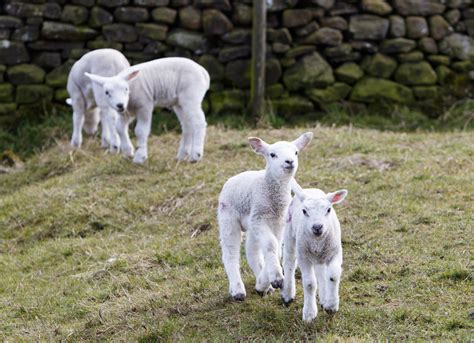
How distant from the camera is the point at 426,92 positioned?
13.2 meters

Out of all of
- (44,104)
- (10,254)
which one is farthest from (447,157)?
(44,104)

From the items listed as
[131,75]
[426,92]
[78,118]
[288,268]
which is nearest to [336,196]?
[288,268]

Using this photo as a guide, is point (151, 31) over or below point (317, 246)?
below

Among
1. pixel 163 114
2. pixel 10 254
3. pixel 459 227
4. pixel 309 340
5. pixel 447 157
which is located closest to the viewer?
pixel 309 340

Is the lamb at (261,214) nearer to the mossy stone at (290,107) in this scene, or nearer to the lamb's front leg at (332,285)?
the lamb's front leg at (332,285)

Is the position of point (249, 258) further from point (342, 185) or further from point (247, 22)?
point (247, 22)

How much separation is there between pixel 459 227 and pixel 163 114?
6.51m

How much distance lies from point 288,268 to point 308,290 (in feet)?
1.04

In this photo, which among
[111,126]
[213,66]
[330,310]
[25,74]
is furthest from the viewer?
[213,66]

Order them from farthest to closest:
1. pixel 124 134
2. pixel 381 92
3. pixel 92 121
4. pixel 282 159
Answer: pixel 381 92, pixel 92 121, pixel 124 134, pixel 282 159

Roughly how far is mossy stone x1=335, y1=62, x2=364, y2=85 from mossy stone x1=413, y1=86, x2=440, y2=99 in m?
0.83

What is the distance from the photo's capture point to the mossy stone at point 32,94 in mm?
12992

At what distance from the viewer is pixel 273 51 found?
1310cm

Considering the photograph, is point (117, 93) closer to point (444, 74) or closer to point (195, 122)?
point (195, 122)
